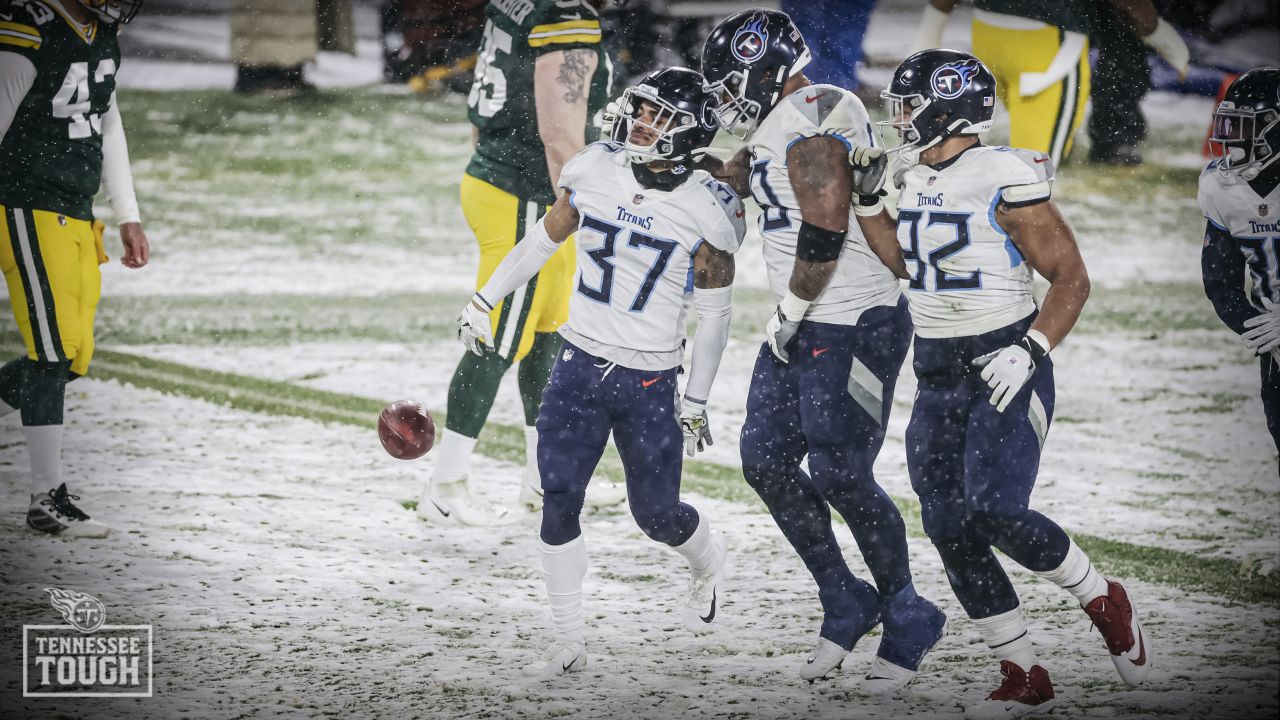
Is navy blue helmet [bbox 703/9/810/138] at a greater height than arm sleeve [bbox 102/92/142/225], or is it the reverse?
navy blue helmet [bbox 703/9/810/138]

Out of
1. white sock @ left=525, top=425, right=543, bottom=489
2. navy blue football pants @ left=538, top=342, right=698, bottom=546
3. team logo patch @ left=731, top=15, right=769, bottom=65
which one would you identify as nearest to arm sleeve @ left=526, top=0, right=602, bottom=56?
team logo patch @ left=731, top=15, right=769, bottom=65

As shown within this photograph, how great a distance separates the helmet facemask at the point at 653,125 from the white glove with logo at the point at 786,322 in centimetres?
59

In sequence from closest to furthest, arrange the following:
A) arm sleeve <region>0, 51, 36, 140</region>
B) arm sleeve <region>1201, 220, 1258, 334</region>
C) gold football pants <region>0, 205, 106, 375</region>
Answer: arm sleeve <region>1201, 220, 1258, 334</region> → arm sleeve <region>0, 51, 36, 140</region> → gold football pants <region>0, 205, 106, 375</region>

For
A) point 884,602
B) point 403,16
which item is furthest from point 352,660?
point 403,16

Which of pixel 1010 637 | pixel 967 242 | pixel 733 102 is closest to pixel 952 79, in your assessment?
pixel 967 242

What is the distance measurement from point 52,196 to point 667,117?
2.75 metres

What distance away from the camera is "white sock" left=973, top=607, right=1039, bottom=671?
4.71 m

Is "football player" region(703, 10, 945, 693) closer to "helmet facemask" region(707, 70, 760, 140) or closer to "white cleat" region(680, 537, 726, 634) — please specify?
"helmet facemask" region(707, 70, 760, 140)

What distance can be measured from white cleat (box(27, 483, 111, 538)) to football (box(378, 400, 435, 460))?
3.89ft

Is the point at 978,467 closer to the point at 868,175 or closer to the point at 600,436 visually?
the point at 868,175

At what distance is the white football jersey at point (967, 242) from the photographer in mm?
4617

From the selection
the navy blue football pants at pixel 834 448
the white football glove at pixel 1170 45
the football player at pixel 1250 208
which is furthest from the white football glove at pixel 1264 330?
the white football glove at pixel 1170 45

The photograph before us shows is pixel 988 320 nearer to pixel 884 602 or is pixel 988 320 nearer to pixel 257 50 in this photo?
pixel 884 602

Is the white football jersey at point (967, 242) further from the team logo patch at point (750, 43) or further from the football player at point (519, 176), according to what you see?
the football player at point (519, 176)
